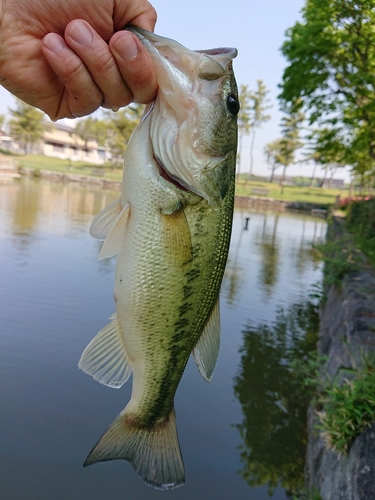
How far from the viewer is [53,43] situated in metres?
1.69

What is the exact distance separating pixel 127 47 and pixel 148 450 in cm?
162

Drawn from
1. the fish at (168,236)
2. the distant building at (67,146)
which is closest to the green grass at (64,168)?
the distant building at (67,146)

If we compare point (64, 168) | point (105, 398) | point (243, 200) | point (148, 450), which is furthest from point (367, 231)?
point (64, 168)

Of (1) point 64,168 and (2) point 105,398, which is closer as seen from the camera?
(2) point 105,398

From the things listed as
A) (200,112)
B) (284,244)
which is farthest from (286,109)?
(200,112)

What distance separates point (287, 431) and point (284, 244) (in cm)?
1498

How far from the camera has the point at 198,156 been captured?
1.80 m

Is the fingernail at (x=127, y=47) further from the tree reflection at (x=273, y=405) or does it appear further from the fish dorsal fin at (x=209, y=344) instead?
the tree reflection at (x=273, y=405)

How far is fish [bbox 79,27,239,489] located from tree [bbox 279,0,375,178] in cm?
1306

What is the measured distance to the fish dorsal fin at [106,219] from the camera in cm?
189

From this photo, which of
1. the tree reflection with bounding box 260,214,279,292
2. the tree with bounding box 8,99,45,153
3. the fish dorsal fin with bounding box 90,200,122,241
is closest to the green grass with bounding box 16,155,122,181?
the tree with bounding box 8,99,45,153

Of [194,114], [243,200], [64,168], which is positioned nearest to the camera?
[194,114]

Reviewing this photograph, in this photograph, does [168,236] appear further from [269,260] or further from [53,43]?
[269,260]

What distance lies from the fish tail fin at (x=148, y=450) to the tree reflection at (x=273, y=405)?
312 cm
